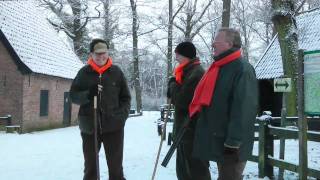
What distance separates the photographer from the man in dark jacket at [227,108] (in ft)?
13.3

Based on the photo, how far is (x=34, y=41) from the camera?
21.7 metres

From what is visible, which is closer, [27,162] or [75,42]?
[27,162]

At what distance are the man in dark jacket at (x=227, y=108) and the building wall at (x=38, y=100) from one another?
52.5ft

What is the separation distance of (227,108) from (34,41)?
1860 cm

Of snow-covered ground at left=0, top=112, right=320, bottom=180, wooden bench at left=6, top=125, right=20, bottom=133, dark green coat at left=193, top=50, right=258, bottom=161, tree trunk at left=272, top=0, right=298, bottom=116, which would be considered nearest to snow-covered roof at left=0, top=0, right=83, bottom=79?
wooden bench at left=6, top=125, right=20, bottom=133

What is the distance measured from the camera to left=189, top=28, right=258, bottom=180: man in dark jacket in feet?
13.3

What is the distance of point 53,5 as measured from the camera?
3375cm

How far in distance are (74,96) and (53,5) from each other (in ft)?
95.9

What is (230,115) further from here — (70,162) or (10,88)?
(10,88)

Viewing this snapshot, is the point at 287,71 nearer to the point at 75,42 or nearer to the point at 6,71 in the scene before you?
the point at 6,71

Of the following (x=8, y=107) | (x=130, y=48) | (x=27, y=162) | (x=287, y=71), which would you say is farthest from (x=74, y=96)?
(x=130, y=48)

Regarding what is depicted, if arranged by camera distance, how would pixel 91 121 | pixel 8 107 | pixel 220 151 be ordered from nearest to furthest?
pixel 220 151 < pixel 91 121 < pixel 8 107

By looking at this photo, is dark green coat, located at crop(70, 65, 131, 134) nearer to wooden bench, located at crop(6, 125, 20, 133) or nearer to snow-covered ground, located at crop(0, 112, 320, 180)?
snow-covered ground, located at crop(0, 112, 320, 180)

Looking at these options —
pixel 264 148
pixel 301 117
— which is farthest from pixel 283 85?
pixel 301 117
